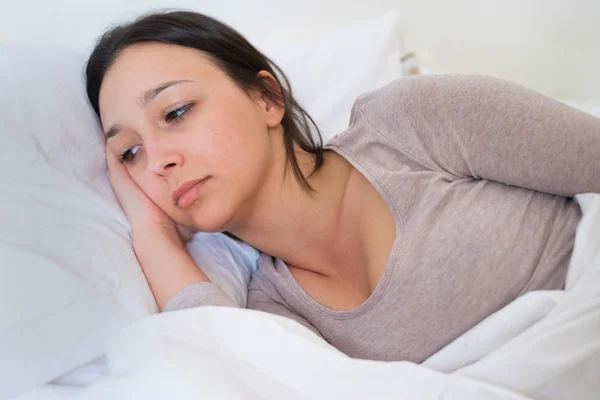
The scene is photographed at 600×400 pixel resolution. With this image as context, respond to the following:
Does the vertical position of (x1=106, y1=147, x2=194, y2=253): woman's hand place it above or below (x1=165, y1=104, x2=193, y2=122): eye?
below

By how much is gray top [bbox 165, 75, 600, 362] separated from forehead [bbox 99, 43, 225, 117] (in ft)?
1.06

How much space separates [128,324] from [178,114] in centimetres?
34

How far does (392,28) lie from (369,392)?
91 cm

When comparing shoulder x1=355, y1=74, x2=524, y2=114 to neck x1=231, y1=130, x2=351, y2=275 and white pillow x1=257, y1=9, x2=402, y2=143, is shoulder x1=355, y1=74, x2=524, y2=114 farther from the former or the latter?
white pillow x1=257, y1=9, x2=402, y2=143

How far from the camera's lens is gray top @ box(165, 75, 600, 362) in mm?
625

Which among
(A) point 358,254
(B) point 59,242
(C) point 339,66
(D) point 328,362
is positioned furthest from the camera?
(C) point 339,66

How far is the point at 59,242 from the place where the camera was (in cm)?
64

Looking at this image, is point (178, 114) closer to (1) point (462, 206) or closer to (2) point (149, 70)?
(2) point (149, 70)

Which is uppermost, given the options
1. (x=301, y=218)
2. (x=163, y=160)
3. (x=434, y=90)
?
(x=434, y=90)

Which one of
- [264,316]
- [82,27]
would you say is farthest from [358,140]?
[82,27]

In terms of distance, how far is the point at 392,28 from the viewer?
110cm

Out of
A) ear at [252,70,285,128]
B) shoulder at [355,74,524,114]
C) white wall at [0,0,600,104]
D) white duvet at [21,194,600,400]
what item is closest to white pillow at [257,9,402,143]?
white wall at [0,0,600,104]

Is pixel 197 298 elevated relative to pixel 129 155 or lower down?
lower down

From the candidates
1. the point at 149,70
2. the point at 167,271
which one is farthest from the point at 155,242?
the point at 149,70
